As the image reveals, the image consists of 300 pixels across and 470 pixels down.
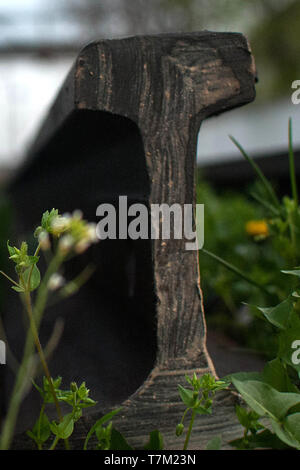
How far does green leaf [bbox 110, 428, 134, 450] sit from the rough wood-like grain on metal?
85mm

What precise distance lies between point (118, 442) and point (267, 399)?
219 mm

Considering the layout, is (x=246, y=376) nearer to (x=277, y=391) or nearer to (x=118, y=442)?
(x=277, y=391)

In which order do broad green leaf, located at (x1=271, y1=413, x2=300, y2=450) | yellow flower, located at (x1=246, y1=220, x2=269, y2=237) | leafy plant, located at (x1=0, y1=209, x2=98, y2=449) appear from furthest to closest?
1. yellow flower, located at (x1=246, y1=220, x2=269, y2=237)
2. broad green leaf, located at (x1=271, y1=413, x2=300, y2=450)
3. leafy plant, located at (x1=0, y1=209, x2=98, y2=449)

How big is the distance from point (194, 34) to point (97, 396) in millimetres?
621

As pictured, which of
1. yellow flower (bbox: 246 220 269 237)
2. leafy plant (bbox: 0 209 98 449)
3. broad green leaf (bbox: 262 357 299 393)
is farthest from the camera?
yellow flower (bbox: 246 220 269 237)

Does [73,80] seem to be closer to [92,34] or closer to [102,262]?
[102,262]

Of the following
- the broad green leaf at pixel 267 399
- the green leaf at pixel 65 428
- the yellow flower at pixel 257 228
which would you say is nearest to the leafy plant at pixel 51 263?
the green leaf at pixel 65 428

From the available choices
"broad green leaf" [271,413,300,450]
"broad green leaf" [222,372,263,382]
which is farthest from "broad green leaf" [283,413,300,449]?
"broad green leaf" [222,372,263,382]

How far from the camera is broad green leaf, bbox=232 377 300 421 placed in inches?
27.4

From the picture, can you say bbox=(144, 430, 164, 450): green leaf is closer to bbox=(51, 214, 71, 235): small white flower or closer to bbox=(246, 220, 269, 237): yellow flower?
bbox=(51, 214, 71, 235): small white flower

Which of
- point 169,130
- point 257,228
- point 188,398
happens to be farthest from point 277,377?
point 257,228

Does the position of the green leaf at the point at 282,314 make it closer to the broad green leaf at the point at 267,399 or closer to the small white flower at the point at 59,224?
the broad green leaf at the point at 267,399
